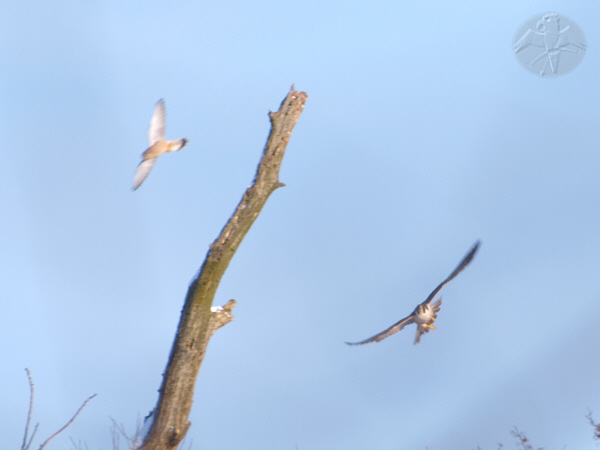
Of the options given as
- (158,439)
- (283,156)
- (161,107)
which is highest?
(161,107)

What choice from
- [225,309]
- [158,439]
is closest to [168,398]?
[158,439]

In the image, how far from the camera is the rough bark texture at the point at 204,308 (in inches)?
216

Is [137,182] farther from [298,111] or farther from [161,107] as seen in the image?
[298,111]

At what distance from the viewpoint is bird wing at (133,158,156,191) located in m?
10.1

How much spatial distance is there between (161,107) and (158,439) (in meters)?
5.94

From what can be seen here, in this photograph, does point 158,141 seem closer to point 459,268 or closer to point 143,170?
point 143,170

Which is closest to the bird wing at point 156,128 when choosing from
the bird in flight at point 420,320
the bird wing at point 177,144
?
the bird wing at point 177,144

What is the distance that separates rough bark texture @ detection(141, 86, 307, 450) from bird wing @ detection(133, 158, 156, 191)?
Answer: 432cm

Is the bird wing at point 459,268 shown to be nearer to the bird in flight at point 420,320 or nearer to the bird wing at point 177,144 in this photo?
the bird in flight at point 420,320

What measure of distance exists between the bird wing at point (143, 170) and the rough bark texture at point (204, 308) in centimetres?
432

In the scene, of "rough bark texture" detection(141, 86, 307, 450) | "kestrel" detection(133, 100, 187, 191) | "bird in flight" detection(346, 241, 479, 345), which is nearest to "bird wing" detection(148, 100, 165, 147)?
"kestrel" detection(133, 100, 187, 191)

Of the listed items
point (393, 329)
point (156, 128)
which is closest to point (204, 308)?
point (156, 128)

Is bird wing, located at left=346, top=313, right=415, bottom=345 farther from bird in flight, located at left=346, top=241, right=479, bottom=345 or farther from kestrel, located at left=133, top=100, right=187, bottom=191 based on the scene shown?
kestrel, located at left=133, top=100, right=187, bottom=191

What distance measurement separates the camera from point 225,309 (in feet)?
19.7
